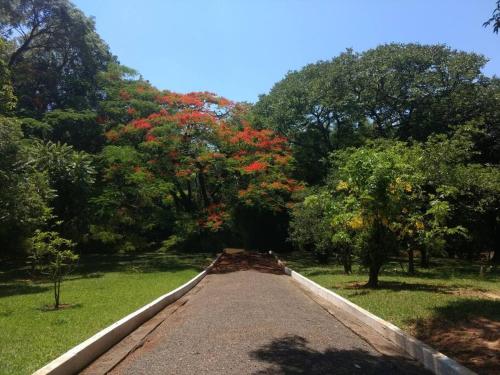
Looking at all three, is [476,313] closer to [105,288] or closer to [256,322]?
[256,322]

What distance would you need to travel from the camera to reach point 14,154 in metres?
15.4

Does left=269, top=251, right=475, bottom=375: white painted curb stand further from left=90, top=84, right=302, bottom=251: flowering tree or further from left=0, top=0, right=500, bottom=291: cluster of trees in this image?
left=90, top=84, right=302, bottom=251: flowering tree

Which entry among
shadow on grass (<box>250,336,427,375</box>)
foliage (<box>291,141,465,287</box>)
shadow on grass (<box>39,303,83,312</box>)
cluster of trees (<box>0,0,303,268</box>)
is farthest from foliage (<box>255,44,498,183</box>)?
shadow on grass (<box>250,336,427,375</box>)

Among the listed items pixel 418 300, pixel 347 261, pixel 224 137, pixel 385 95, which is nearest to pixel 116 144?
pixel 224 137

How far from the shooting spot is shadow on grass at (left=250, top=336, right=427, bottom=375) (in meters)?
6.06

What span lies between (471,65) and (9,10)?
25.4 m

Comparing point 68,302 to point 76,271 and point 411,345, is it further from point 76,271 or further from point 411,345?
point 76,271

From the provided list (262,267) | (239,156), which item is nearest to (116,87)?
(239,156)

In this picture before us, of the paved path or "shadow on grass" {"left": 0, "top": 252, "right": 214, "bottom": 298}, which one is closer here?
the paved path

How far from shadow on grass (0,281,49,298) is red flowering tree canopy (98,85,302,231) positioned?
791 cm

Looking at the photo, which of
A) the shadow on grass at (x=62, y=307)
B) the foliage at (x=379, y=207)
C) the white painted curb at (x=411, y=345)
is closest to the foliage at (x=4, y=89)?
the shadow on grass at (x=62, y=307)

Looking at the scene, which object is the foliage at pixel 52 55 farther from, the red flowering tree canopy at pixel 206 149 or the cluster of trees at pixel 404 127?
the cluster of trees at pixel 404 127

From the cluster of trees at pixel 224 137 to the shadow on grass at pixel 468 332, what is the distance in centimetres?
765

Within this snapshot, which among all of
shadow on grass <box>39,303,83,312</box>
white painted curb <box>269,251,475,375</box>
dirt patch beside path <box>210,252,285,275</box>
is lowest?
shadow on grass <box>39,303,83,312</box>
